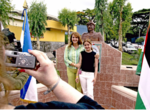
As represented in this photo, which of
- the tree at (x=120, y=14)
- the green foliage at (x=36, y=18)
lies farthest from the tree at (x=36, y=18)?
the tree at (x=120, y=14)

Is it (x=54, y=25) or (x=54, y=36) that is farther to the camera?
(x=54, y=36)

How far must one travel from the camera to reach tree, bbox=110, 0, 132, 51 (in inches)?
651

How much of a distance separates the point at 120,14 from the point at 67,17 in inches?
328

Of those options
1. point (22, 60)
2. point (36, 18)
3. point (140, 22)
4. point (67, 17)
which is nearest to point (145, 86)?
point (22, 60)

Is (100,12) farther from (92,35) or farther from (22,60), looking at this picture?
(22,60)

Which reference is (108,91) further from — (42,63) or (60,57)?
(42,63)

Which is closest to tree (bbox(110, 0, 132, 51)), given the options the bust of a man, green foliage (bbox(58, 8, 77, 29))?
green foliage (bbox(58, 8, 77, 29))


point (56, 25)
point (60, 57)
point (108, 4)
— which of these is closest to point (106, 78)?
point (60, 57)

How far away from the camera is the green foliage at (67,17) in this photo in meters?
20.8

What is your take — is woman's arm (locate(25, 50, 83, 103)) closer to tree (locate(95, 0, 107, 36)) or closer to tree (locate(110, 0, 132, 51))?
tree (locate(110, 0, 132, 51))

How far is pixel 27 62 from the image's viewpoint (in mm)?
849

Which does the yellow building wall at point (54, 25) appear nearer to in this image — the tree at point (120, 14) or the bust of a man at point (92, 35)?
the tree at point (120, 14)

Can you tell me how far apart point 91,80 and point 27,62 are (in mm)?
1993

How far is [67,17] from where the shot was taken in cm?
2086
